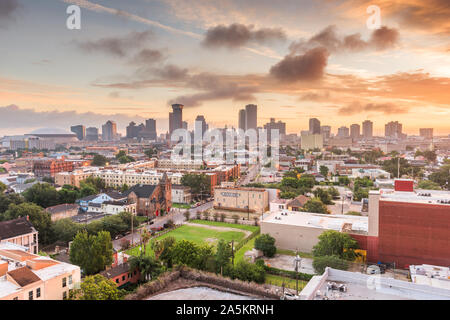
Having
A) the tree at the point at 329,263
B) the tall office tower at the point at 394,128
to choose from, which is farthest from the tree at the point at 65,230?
the tall office tower at the point at 394,128

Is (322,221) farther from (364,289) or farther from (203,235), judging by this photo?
(364,289)

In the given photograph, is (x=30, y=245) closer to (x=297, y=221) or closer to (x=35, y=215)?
(x=35, y=215)

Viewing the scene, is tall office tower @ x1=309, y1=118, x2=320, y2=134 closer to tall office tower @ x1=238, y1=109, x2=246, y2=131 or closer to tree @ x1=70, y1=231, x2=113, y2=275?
tall office tower @ x1=238, y1=109, x2=246, y2=131

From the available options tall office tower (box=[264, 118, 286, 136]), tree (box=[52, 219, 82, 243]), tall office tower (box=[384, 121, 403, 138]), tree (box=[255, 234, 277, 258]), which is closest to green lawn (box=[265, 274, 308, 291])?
tree (box=[255, 234, 277, 258])

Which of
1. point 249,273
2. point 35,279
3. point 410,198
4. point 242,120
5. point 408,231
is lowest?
point 249,273

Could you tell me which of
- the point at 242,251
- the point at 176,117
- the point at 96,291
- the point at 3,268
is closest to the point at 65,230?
the point at 3,268

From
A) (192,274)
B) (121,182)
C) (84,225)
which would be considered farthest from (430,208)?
(121,182)
